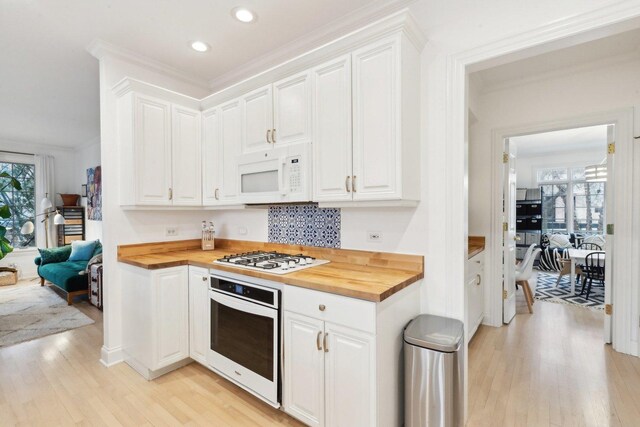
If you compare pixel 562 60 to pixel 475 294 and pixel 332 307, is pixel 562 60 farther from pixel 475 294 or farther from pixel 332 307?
pixel 332 307

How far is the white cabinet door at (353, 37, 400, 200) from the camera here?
1.76 m

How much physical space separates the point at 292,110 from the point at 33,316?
14.5 feet

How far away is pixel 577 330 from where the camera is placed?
127 inches

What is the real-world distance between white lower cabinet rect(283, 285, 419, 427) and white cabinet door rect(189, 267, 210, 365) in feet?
2.82

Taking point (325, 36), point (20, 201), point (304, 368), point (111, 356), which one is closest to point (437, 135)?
point (325, 36)

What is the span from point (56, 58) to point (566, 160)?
31.3 ft

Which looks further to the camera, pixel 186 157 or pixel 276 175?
pixel 186 157

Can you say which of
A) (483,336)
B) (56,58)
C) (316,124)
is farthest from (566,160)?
(56,58)

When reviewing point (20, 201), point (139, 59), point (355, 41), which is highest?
point (139, 59)

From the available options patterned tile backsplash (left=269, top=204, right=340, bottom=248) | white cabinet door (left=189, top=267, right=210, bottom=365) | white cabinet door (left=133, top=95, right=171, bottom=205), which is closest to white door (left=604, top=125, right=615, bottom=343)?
patterned tile backsplash (left=269, top=204, right=340, bottom=248)

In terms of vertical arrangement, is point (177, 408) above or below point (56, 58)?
below

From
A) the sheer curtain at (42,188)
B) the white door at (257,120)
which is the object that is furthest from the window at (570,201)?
the sheer curtain at (42,188)

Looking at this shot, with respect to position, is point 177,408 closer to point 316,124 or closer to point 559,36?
point 316,124

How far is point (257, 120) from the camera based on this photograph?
2.46m
